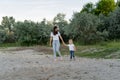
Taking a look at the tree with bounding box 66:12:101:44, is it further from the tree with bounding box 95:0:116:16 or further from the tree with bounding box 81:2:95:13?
the tree with bounding box 95:0:116:16

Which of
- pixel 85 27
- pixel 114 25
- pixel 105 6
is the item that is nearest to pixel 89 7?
pixel 105 6

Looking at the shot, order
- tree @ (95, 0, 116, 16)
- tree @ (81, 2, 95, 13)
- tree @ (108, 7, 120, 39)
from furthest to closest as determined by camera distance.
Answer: tree @ (81, 2, 95, 13), tree @ (95, 0, 116, 16), tree @ (108, 7, 120, 39)

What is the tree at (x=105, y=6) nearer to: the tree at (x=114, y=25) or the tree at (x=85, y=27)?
the tree at (x=114, y=25)

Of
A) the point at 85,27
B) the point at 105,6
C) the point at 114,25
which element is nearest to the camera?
the point at 85,27

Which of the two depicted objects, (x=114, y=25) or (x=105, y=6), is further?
(x=105, y=6)

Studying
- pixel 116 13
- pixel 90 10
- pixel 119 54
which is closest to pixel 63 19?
pixel 90 10

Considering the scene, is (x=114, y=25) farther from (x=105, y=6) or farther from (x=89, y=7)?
(x=89, y=7)

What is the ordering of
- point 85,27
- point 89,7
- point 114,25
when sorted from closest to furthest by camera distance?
1. point 85,27
2. point 114,25
3. point 89,7

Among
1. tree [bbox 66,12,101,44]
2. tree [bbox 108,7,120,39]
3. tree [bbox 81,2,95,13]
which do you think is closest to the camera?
tree [bbox 66,12,101,44]

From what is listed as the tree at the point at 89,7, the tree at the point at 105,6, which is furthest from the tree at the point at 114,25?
the tree at the point at 89,7

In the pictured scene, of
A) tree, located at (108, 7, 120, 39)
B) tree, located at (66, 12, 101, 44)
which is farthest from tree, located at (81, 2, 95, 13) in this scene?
tree, located at (66, 12, 101, 44)

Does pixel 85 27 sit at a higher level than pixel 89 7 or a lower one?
lower

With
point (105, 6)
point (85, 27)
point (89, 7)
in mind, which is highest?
point (105, 6)

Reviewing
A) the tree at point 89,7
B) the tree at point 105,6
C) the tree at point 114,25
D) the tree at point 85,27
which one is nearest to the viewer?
the tree at point 85,27
